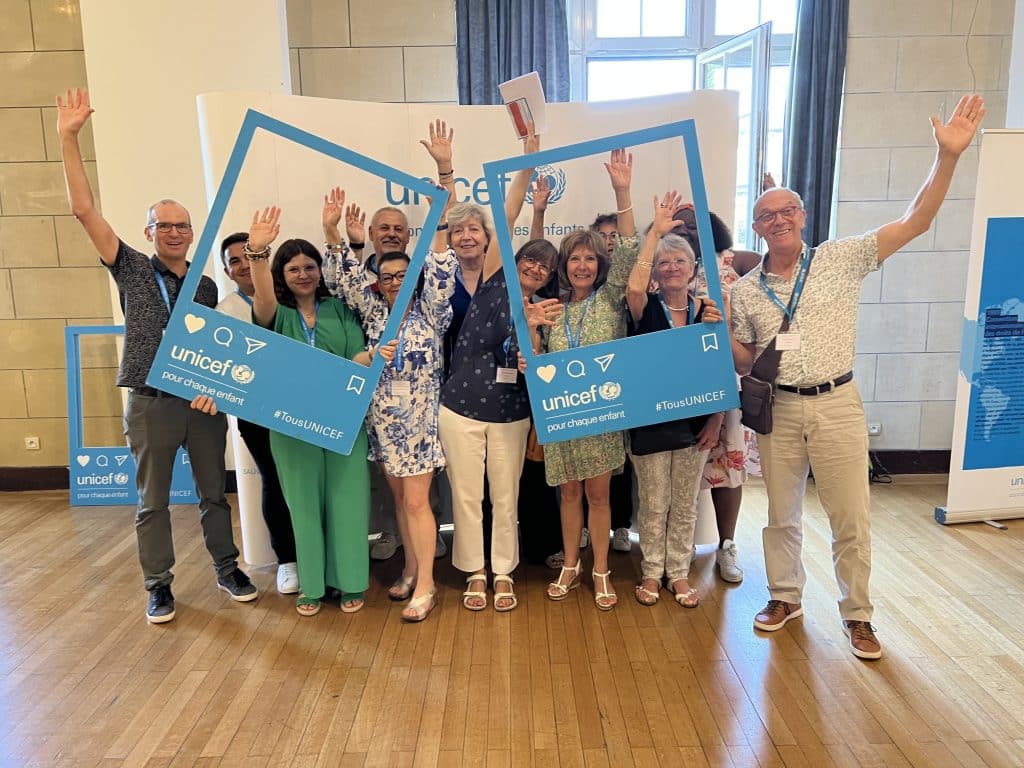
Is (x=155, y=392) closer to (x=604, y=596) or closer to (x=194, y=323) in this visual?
(x=194, y=323)

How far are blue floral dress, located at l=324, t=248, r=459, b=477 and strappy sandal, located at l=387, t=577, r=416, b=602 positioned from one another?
0.60 meters

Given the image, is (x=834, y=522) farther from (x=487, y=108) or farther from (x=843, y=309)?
(x=487, y=108)

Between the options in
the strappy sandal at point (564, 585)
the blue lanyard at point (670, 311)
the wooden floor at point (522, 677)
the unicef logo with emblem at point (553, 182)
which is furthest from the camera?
the unicef logo with emblem at point (553, 182)

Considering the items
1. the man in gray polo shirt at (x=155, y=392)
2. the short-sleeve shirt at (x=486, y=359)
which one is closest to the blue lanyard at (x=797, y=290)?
the short-sleeve shirt at (x=486, y=359)

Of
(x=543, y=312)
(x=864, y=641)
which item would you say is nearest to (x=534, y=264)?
(x=543, y=312)

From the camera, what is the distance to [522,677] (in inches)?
99.0

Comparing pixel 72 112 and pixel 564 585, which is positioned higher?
pixel 72 112

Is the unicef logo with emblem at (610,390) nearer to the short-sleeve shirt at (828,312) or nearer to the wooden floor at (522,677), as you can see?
the short-sleeve shirt at (828,312)

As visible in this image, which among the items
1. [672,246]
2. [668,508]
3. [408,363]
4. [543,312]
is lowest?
[668,508]

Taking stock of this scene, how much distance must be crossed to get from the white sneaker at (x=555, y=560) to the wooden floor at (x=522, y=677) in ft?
0.43

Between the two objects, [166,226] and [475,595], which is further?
[475,595]

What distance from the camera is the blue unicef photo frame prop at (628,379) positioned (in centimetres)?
261

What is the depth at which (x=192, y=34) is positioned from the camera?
12.9 ft

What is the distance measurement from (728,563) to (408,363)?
68.1 inches
